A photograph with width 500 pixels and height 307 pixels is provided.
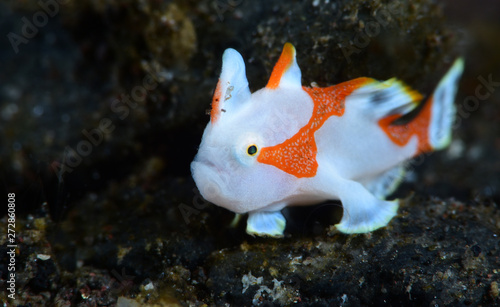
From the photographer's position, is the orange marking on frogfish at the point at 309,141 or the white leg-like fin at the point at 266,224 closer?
the orange marking on frogfish at the point at 309,141
